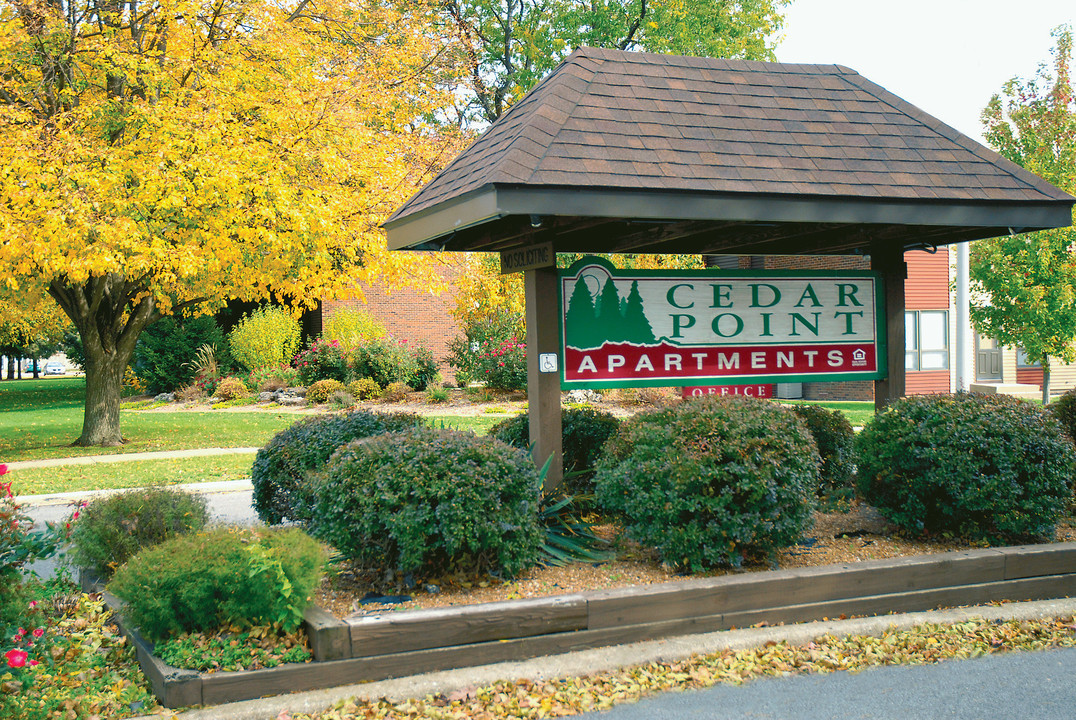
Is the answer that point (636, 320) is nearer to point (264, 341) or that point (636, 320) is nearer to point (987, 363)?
point (264, 341)

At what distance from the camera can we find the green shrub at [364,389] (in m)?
23.4

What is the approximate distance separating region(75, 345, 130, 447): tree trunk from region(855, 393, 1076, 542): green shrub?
47.9 ft

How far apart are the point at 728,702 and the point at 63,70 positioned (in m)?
14.2

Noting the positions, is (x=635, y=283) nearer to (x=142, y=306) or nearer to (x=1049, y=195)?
(x=1049, y=195)

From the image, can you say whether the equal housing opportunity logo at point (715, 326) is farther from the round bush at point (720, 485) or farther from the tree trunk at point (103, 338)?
the tree trunk at point (103, 338)

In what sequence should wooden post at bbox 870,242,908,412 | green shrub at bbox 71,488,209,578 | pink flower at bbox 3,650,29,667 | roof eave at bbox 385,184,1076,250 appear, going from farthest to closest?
wooden post at bbox 870,242,908,412
green shrub at bbox 71,488,209,578
roof eave at bbox 385,184,1076,250
pink flower at bbox 3,650,29,667

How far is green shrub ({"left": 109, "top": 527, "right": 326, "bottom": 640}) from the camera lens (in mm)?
4492

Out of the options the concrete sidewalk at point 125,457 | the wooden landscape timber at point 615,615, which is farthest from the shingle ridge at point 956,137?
the concrete sidewalk at point 125,457

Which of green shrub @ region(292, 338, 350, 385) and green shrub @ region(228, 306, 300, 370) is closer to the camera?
green shrub @ region(292, 338, 350, 385)

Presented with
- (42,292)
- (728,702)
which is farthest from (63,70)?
(728,702)

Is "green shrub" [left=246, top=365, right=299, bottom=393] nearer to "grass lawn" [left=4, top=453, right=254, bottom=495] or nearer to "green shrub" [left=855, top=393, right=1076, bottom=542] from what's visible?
"grass lawn" [left=4, top=453, right=254, bottom=495]

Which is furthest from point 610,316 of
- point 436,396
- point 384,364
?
point 384,364

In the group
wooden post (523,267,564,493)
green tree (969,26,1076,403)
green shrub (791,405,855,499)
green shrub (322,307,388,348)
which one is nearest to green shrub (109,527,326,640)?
wooden post (523,267,564,493)

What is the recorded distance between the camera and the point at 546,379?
6875 mm
